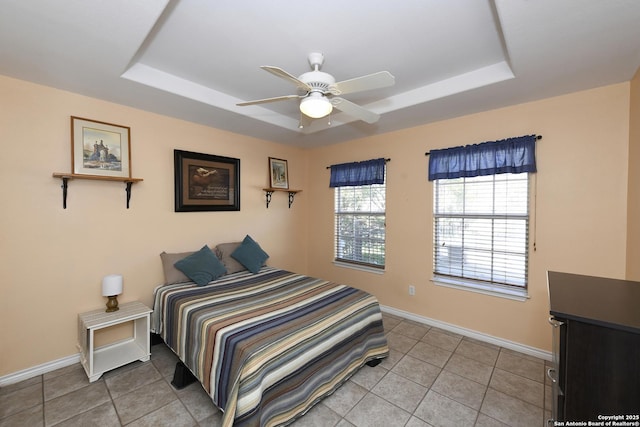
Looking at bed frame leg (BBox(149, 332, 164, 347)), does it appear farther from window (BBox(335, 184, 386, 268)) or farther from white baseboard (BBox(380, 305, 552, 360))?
white baseboard (BBox(380, 305, 552, 360))

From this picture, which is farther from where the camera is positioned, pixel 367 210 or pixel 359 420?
pixel 367 210

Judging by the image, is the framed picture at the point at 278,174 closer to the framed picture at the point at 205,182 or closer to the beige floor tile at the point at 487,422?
the framed picture at the point at 205,182

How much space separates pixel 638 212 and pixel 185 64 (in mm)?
3841

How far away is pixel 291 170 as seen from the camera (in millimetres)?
4371

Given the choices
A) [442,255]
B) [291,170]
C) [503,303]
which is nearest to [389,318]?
[442,255]

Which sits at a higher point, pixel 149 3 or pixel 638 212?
pixel 149 3

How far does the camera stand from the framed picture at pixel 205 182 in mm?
3074

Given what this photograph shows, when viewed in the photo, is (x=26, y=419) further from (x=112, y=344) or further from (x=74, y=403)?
(x=112, y=344)

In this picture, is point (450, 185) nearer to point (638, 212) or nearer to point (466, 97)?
point (466, 97)

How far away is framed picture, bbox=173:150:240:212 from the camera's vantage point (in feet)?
10.1

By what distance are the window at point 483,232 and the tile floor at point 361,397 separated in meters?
0.80

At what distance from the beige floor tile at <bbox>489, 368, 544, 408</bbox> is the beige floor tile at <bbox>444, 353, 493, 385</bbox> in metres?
0.06

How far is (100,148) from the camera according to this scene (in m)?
2.51

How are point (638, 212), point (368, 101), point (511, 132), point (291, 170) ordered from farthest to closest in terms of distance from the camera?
1. point (291, 170)
2. point (368, 101)
3. point (511, 132)
4. point (638, 212)
